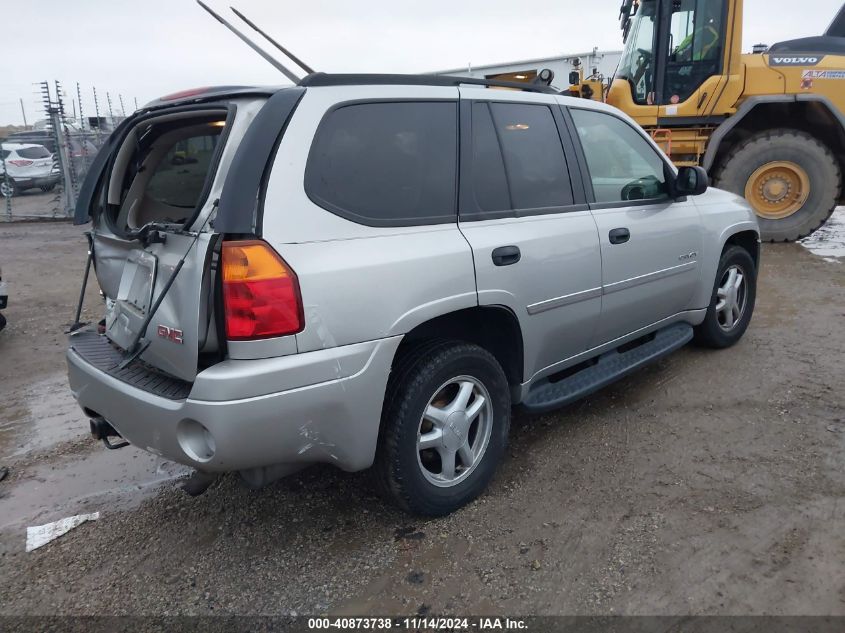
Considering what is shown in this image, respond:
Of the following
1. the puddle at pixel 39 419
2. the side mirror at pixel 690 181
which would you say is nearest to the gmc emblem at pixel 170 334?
the puddle at pixel 39 419

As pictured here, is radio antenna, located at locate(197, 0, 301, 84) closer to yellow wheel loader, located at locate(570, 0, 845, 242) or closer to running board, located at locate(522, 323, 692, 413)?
running board, located at locate(522, 323, 692, 413)

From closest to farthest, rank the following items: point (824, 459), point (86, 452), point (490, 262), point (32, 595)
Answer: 1. point (32, 595)
2. point (490, 262)
3. point (824, 459)
4. point (86, 452)

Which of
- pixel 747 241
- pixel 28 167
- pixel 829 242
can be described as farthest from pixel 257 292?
pixel 28 167

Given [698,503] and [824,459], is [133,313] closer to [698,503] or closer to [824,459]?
[698,503]

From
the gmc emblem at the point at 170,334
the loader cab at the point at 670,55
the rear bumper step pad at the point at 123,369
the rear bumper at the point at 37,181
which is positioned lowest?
the rear bumper at the point at 37,181

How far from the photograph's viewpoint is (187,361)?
2387mm

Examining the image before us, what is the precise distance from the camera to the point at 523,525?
2885 mm

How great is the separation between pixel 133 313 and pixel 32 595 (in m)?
1.20

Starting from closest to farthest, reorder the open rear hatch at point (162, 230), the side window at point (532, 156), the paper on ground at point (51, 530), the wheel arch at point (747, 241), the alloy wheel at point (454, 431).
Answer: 1. the open rear hatch at point (162, 230)
2. the alloy wheel at point (454, 431)
3. the paper on ground at point (51, 530)
4. the side window at point (532, 156)
5. the wheel arch at point (747, 241)

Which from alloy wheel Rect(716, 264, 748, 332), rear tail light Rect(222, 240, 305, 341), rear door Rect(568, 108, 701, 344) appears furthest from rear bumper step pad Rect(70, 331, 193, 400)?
alloy wheel Rect(716, 264, 748, 332)

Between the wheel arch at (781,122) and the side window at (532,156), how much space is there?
6658 mm

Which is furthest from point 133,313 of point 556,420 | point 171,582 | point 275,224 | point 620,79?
point 620,79

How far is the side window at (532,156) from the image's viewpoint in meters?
3.17

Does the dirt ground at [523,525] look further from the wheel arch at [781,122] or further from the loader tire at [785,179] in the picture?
the wheel arch at [781,122]
